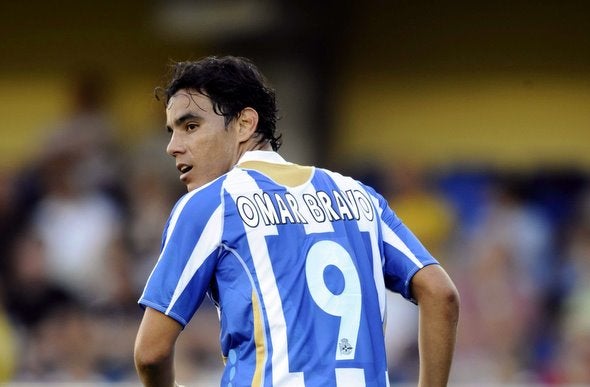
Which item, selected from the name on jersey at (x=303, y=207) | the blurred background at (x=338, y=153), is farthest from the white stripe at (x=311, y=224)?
the blurred background at (x=338, y=153)

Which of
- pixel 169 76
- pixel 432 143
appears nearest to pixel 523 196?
pixel 432 143

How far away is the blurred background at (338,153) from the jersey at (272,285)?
4.68 metres

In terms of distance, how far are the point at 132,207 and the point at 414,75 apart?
303 cm

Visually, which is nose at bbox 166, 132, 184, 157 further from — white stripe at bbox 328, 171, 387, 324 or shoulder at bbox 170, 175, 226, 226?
white stripe at bbox 328, 171, 387, 324

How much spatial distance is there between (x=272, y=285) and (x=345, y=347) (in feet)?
0.94

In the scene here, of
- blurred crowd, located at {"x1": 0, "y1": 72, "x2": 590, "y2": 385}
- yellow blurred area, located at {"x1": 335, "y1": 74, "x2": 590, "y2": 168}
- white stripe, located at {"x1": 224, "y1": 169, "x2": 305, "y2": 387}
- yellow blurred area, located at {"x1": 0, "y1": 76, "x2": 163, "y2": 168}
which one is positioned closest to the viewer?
white stripe, located at {"x1": 224, "y1": 169, "x2": 305, "y2": 387}

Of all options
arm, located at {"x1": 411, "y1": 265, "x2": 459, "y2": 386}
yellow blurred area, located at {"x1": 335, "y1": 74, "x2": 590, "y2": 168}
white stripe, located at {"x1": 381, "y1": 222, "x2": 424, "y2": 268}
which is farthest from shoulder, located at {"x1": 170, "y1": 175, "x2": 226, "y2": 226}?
yellow blurred area, located at {"x1": 335, "y1": 74, "x2": 590, "y2": 168}

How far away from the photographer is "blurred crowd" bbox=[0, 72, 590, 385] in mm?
9008

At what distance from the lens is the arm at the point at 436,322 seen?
407 centimetres

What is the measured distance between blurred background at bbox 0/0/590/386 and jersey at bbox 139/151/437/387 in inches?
184

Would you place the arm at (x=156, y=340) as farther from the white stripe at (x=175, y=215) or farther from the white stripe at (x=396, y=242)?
the white stripe at (x=396, y=242)

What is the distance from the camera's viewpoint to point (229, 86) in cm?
414

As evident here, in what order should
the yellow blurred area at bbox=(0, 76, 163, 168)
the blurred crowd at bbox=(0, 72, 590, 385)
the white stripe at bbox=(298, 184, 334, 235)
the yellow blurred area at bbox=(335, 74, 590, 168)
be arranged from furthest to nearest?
the yellow blurred area at bbox=(0, 76, 163, 168)
the yellow blurred area at bbox=(335, 74, 590, 168)
the blurred crowd at bbox=(0, 72, 590, 385)
the white stripe at bbox=(298, 184, 334, 235)

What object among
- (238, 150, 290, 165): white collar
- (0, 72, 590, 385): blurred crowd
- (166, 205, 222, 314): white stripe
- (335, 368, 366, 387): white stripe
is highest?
(238, 150, 290, 165): white collar
